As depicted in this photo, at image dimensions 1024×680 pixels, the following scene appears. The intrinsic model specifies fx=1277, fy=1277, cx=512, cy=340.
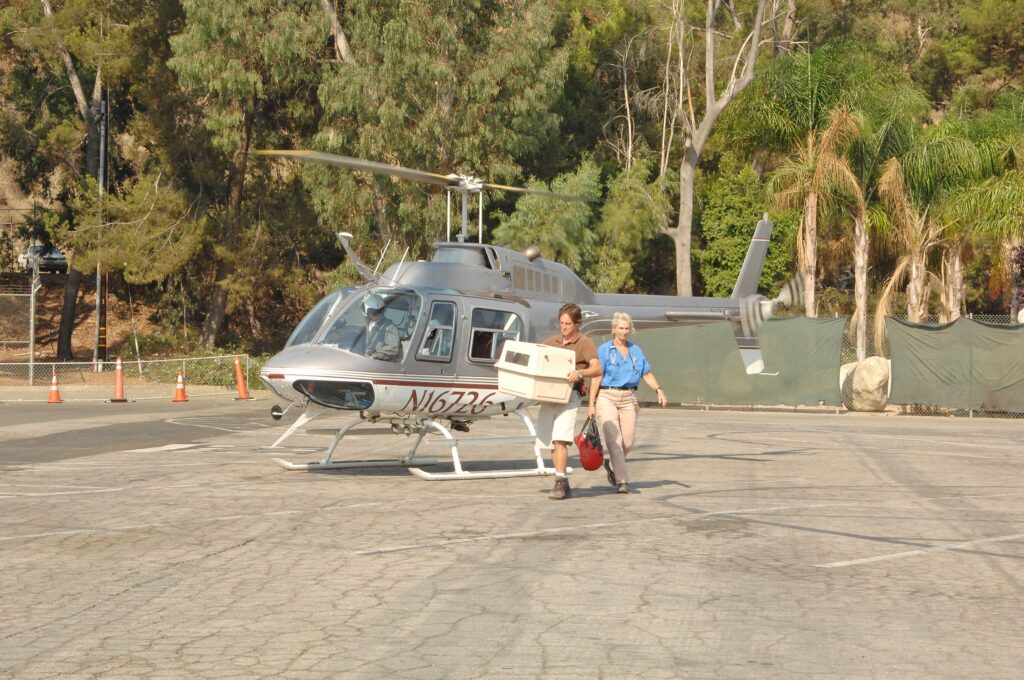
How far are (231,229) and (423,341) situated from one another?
33.3 meters

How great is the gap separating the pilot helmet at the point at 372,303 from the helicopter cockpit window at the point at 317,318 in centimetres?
30

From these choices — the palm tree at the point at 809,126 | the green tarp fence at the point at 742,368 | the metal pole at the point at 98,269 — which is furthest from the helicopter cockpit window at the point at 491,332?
the metal pole at the point at 98,269

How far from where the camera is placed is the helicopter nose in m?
14.0

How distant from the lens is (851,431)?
79.5 feet

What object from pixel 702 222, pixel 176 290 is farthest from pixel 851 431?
pixel 176 290

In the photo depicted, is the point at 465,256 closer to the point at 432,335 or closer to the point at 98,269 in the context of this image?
the point at 432,335

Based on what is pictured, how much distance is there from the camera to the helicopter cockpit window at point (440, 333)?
1491 cm

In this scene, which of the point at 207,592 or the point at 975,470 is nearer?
the point at 207,592

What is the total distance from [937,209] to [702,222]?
15.2 m

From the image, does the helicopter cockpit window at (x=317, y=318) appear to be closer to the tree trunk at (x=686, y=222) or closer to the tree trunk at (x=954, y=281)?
the tree trunk at (x=954, y=281)

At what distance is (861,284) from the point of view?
3656 cm

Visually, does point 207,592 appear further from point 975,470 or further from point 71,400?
point 71,400

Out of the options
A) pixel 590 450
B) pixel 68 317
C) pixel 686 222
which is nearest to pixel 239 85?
pixel 68 317

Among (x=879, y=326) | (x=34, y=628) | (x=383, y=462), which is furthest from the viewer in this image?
(x=879, y=326)
